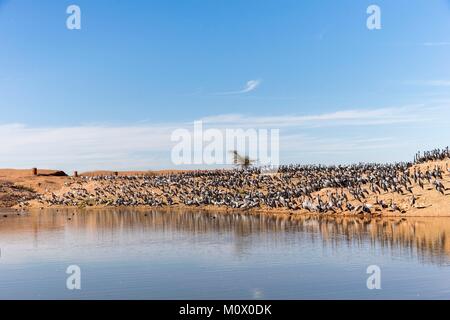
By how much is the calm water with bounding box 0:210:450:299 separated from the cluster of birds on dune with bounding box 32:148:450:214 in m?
8.80

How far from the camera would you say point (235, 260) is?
118 ft

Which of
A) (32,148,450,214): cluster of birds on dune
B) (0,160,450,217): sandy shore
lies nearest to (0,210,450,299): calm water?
(0,160,450,217): sandy shore

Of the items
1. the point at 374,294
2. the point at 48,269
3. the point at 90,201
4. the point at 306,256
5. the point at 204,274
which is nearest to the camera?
the point at 374,294

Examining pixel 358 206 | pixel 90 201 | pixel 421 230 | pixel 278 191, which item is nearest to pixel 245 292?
pixel 421 230

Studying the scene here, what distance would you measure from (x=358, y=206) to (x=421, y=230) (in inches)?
687

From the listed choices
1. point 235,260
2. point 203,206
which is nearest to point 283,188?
point 203,206

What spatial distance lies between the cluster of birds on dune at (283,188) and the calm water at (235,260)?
28.9 ft

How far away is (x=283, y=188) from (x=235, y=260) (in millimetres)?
49951

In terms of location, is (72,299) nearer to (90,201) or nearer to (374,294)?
(374,294)

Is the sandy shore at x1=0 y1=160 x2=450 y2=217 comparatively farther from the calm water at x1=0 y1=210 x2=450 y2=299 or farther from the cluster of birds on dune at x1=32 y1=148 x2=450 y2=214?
the calm water at x1=0 y1=210 x2=450 y2=299

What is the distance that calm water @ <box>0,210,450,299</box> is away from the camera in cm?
2732

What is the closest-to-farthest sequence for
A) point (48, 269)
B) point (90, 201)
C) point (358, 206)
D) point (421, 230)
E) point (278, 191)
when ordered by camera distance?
point (48, 269), point (421, 230), point (358, 206), point (278, 191), point (90, 201)

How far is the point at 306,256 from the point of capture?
36.8m
